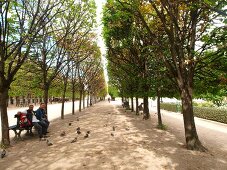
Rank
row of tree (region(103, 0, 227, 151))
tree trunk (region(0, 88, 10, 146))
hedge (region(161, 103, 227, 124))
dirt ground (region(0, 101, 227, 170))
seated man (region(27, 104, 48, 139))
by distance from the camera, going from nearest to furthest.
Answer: dirt ground (region(0, 101, 227, 170)) < row of tree (region(103, 0, 227, 151)) < tree trunk (region(0, 88, 10, 146)) < seated man (region(27, 104, 48, 139)) < hedge (region(161, 103, 227, 124))

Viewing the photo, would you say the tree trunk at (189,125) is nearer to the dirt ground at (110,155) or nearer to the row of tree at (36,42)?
the dirt ground at (110,155)

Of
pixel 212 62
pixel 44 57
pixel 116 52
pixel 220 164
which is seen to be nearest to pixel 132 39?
pixel 116 52

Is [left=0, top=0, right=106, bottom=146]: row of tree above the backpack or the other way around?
above

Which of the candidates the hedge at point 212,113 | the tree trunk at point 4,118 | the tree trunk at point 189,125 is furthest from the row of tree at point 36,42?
the hedge at point 212,113

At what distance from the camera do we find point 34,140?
12.1 meters

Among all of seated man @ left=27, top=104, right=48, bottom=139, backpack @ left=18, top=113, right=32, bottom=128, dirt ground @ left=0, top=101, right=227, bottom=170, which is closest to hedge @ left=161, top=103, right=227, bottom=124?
dirt ground @ left=0, top=101, right=227, bottom=170

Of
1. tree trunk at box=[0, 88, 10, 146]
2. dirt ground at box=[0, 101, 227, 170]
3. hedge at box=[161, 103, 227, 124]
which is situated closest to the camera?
dirt ground at box=[0, 101, 227, 170]

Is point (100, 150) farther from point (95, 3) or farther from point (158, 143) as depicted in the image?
point (95, 3)

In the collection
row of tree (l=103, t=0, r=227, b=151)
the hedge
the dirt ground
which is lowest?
the dirt ground

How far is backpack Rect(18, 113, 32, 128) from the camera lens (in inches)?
496

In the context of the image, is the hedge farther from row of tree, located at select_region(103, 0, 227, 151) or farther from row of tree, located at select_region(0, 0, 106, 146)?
row of tree, located at select_region(0, 0, 106, 146)

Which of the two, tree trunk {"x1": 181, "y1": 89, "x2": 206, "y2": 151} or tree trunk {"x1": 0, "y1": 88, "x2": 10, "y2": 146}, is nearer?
tree trunk {"x1": 181, "y1": 89, "x2": 206, "y2": 151}

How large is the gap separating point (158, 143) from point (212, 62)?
13.0 ft

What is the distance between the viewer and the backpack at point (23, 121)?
12594mm
